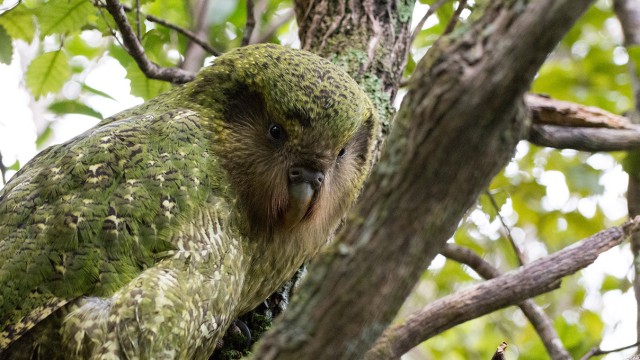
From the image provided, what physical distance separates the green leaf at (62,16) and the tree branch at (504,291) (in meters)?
2.47

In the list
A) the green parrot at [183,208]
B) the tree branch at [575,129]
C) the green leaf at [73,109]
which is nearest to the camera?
the green parrot at [183,208]

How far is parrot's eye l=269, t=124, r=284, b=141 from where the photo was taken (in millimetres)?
3207

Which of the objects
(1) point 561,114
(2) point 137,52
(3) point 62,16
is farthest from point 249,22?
(1) point 561,114

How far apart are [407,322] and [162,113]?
1488mm

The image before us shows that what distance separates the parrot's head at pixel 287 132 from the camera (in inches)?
123

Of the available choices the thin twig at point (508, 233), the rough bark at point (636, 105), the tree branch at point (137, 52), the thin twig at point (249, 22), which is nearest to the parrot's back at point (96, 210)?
the tree branch at point (137, 52)

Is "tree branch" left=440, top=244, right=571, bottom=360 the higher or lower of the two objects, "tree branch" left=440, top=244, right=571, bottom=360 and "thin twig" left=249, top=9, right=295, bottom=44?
the lower

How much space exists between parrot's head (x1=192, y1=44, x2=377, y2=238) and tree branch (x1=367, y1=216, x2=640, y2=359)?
2.39ft

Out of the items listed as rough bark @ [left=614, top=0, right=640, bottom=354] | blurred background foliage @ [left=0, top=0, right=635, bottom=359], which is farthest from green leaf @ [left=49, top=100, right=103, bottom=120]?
rough bark @ [left=614, top=0, right=640, bottom=354]

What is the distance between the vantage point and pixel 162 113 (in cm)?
339

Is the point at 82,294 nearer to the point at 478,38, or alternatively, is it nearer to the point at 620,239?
the point at 478,38

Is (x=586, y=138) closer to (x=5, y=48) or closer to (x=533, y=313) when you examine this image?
(x=533, y=313)

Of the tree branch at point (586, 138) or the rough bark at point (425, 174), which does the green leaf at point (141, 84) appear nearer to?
the tree branch at point (586, 138)

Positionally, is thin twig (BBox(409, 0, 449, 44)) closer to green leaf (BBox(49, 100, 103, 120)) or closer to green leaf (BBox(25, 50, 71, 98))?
green leaf (BBox(49, 100, 103, 120))
